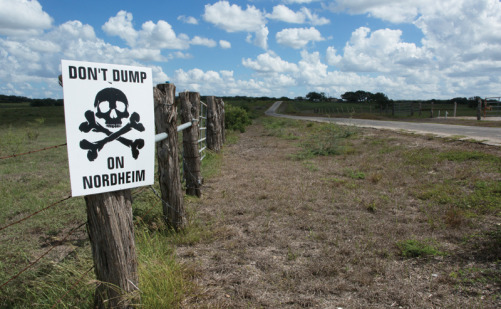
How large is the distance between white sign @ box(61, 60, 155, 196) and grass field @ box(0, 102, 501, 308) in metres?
0.77

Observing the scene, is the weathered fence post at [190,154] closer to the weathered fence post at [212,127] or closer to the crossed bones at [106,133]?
the crossed bones at [106,133]

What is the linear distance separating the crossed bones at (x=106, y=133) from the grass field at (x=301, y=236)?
0.90m

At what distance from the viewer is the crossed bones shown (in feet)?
→ 7.20

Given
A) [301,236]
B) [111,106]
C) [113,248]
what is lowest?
[301,236]

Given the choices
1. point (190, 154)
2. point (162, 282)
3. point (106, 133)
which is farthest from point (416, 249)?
point (190, 154)

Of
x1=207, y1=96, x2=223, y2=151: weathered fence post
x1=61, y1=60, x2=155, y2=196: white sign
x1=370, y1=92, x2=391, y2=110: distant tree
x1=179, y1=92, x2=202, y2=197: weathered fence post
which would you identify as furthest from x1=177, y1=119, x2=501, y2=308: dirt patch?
x1=370, y1=92, x2=391, y2=110: distant tree

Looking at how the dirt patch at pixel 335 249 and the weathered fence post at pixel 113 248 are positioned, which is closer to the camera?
the weathered fence post at pixel 113 248

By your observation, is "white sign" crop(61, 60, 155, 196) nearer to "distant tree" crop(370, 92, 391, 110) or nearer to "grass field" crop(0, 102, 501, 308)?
"grass field" crop(0, 102, 501, 308)

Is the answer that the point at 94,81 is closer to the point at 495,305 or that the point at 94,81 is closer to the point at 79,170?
the point at 79,170

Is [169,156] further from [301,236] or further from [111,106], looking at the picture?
[111,106]

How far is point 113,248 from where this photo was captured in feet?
7.89

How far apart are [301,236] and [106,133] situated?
106 inches

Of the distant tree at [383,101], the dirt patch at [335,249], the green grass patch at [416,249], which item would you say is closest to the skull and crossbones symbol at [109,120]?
the dirt patch at [335,249]

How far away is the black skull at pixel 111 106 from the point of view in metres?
2.23
